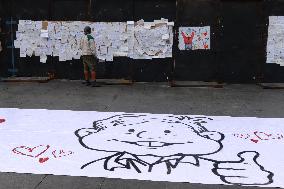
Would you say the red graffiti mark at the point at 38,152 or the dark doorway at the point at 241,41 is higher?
the dark doorway at the point at 241,41

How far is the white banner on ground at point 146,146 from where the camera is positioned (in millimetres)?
4984

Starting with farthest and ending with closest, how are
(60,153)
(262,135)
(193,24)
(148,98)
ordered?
(193,24) → (148,98) → (262,135) → (60,153)

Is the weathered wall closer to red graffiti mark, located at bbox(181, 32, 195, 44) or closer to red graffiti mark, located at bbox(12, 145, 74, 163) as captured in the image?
red graffiti mark, located at bbox(181, 32, 195, 44)

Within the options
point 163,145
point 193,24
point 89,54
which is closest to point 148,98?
point 89,54

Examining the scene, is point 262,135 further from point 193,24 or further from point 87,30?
point 87,30

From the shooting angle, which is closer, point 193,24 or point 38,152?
point 38,152

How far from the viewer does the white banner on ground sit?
196 inches

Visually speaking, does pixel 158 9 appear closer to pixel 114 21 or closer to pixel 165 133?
pixel 114 21

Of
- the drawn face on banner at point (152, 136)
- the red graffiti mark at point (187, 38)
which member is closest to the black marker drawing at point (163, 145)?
the drawn face on banner at point (152, 136)

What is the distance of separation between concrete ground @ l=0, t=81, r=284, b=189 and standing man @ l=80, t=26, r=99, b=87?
41 cm

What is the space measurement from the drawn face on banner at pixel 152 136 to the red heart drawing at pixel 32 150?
640 millimetres

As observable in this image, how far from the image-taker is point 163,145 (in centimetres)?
604

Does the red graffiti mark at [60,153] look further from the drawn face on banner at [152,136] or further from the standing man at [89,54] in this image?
the standing man at [89,54]

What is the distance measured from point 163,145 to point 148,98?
3.97 meters
